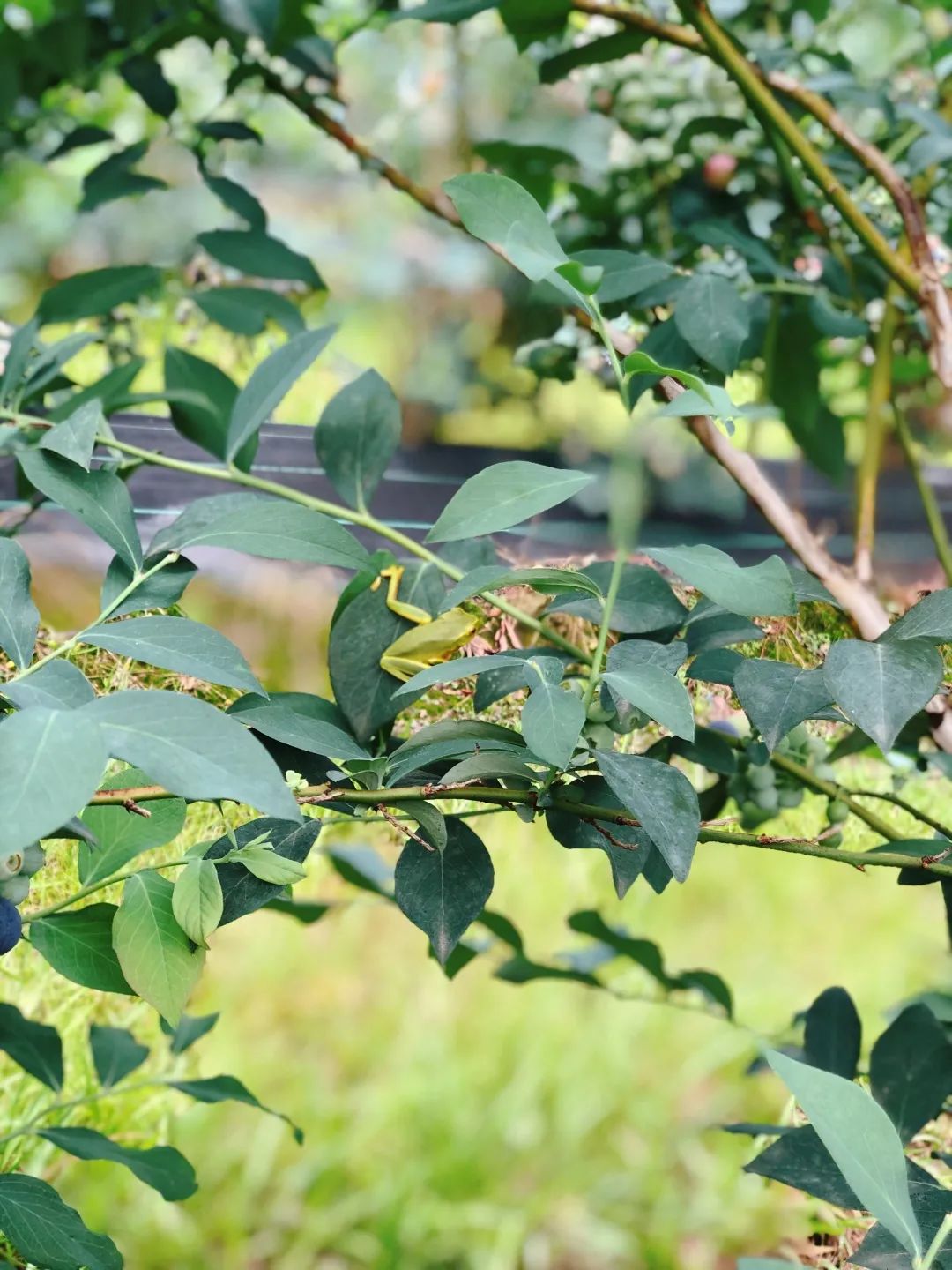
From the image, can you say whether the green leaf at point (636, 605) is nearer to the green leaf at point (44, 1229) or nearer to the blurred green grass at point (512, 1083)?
the green leaf at point (44, 1229)

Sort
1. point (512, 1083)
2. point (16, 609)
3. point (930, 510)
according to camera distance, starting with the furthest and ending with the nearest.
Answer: point (512, 1083)
point (930, 510)
point (16, 609)

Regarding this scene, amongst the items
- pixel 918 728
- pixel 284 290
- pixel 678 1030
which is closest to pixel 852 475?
pixel 284 290

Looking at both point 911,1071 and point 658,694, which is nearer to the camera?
point 658,694

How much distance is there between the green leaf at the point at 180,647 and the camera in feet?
0.94

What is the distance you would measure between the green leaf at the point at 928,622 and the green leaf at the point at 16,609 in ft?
0.72

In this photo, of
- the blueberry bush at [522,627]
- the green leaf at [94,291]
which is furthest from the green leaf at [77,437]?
the green leaf at [94,291]

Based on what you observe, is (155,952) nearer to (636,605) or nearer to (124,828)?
(124,828)

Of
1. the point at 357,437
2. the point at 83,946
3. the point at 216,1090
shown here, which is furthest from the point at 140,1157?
the point at 357,437

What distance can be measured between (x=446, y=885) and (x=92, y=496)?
14 centimetres

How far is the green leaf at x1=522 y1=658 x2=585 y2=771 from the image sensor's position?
10.2 inches

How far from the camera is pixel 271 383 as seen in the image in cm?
43

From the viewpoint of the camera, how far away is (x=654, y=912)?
155 centimetres

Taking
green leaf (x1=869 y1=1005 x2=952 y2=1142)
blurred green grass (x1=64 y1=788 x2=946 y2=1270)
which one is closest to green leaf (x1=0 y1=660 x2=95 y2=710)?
green leaf (x1=869 y1=1005 x2=952 y2=1142)

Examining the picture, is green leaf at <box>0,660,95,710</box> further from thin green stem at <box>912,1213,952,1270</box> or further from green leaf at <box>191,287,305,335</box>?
green leaf at <box>191,287,305,335</box>
